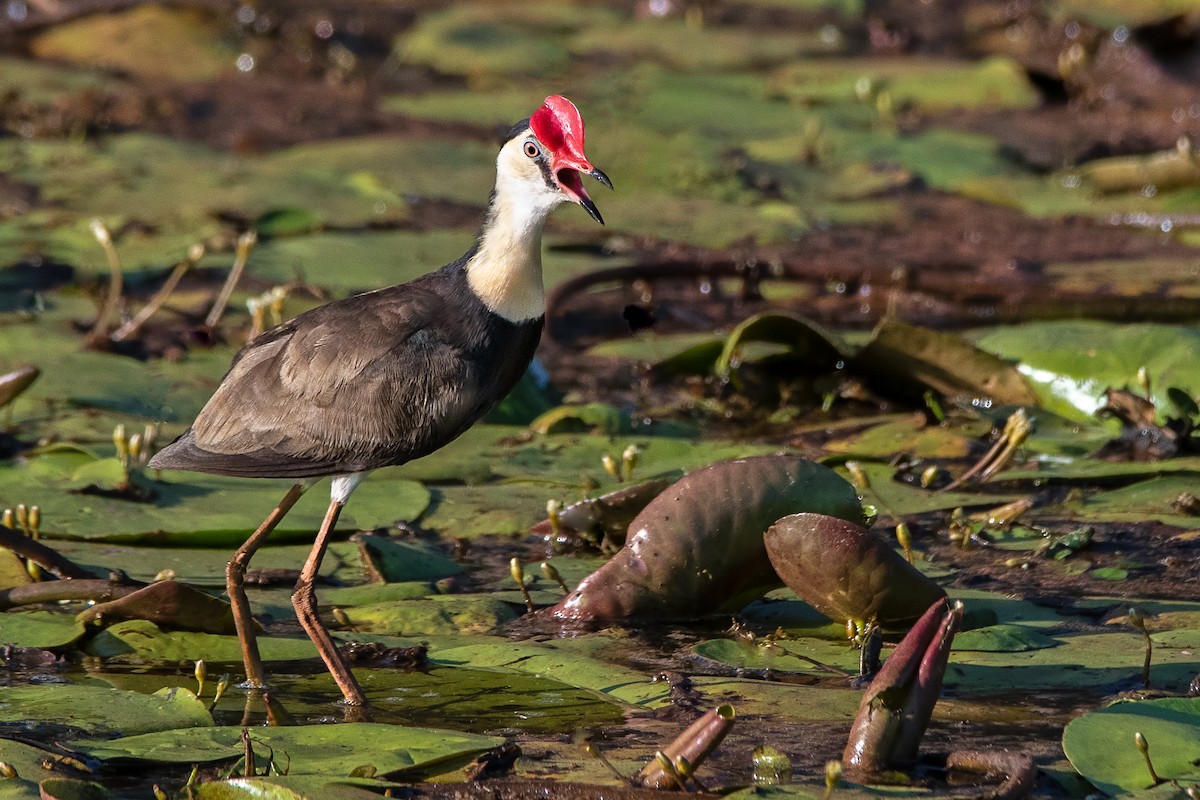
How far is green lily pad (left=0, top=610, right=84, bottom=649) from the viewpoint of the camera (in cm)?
411

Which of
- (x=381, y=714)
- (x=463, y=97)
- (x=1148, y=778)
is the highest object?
(x=463, y=97)

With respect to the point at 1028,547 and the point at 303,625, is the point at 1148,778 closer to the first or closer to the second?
the point at 1028,547

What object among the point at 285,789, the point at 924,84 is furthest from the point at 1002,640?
the point at 924,84

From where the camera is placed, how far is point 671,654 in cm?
412

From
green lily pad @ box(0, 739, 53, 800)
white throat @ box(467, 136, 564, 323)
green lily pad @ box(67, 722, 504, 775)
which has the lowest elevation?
green lily pad @ box(0, 739, 53, 800)

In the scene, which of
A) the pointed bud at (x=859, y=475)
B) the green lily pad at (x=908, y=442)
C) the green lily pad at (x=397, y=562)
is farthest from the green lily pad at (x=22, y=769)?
the green lily pad at (x=908, y=442)

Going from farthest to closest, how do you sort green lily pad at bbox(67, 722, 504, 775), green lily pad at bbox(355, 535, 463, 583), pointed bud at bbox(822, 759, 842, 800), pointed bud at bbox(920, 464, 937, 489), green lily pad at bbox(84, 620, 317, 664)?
1. pointed bud at bbox(920, 464, 937, 489)
2. green lily pad at bbox(355, 535, 463, 583)
3. green lily pad at bbox(84, 620, 317, 664)
4. green lily pad at bbox(67, 722, 504, 775)
5. pointed bud at bbox(822, 759, 842, 800)

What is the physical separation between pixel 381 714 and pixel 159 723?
1.62ft

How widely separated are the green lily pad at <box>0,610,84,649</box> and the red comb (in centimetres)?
164

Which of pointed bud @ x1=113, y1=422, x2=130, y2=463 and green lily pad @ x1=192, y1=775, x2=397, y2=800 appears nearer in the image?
green lily pad @ x1=192, y1=775, x2=397, y2=800

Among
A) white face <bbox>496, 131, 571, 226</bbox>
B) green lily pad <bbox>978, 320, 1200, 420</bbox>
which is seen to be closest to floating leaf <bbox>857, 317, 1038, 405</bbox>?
green lily pad <bbox>978, 320, 1200, 420</bbox>

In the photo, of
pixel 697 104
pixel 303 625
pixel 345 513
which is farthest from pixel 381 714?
pixel 697 104

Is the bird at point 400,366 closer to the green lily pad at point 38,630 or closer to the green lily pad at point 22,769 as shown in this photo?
the green lily pad at point 38,630

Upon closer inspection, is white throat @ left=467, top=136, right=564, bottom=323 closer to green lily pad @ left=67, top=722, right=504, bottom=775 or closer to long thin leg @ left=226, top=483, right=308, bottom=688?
long thin leg @ left=226, top=483, right=308, bottom=688
